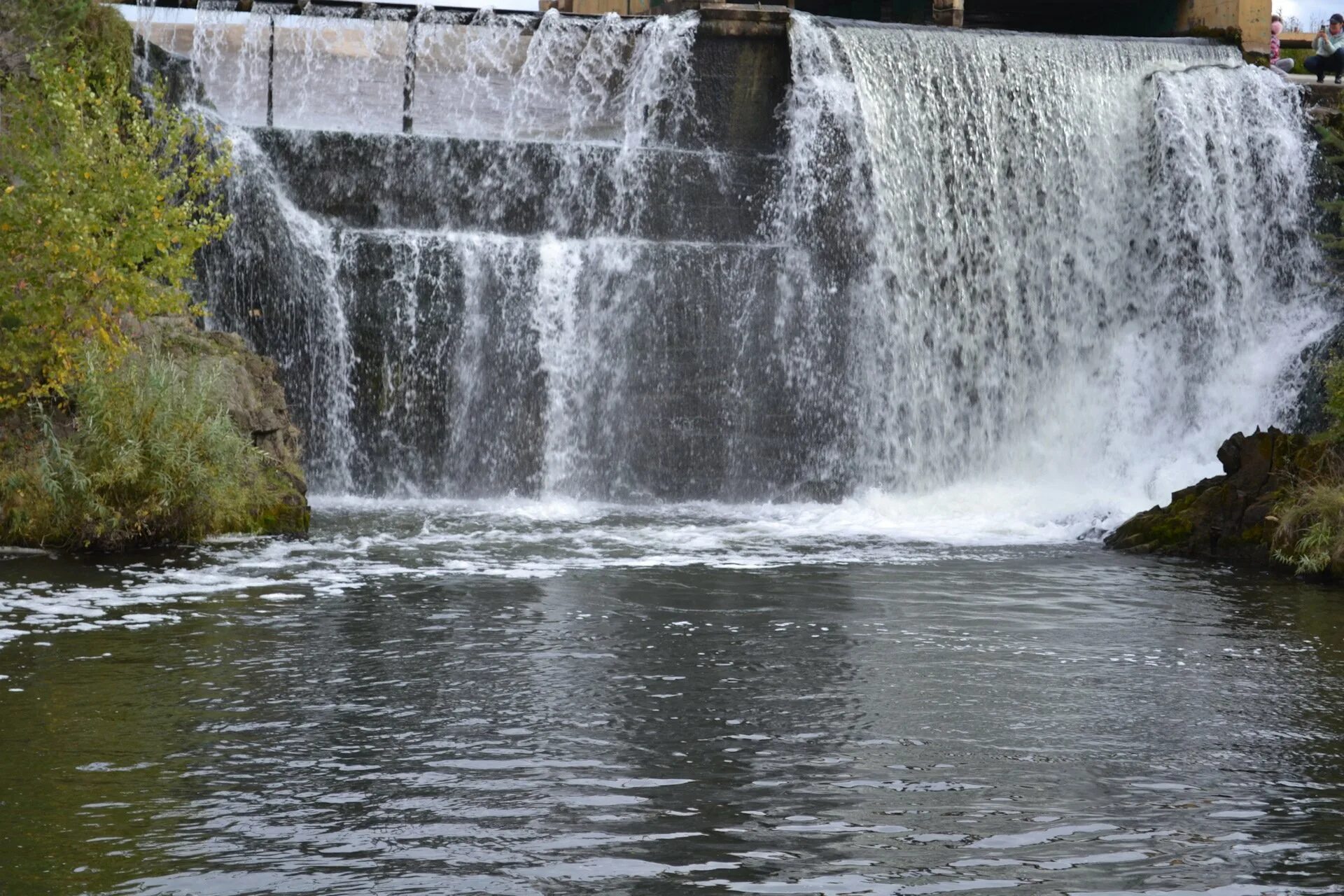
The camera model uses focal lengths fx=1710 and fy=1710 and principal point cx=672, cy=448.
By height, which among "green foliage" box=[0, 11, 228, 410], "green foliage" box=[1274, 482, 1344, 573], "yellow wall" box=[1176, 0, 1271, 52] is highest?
"yellow wall" box=[1176, 0, 1271, 52]

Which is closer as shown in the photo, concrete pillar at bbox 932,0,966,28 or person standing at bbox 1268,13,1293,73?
person standing at bbox 1268,13,1293,73

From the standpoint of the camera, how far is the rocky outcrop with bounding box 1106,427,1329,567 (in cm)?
1681

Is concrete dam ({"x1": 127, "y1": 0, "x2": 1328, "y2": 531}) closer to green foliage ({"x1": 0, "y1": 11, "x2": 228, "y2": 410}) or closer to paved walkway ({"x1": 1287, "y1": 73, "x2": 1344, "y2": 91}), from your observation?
paved walkway ({"x1": 1287, "y1": 73, "x2": 1344, "y2": 91})

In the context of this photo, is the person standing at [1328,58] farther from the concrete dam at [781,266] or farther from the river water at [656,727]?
the river water at [656,727]

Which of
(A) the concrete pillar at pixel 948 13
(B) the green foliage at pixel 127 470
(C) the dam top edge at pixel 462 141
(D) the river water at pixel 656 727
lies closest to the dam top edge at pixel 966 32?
(C) the dam top edge at pixel 462 141

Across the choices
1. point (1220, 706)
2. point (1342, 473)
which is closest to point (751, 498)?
point (1342, 473)

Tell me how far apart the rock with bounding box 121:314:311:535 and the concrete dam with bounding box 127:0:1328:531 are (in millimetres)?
2472

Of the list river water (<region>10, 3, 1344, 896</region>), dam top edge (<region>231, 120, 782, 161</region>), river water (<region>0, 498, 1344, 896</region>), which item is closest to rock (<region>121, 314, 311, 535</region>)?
river water (<region>10, 3, 1344, 896</region>)

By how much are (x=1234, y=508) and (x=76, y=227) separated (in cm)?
A: 1156

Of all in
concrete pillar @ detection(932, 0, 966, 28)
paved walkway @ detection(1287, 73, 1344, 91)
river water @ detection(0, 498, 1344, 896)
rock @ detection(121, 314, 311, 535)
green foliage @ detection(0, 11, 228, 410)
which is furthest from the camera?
concrete pillar @ detection(932, 0, 966, 28)

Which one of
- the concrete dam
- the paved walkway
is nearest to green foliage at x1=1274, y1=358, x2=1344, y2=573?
the concrete dam

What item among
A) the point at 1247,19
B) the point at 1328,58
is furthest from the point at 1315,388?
the point at 1247,19

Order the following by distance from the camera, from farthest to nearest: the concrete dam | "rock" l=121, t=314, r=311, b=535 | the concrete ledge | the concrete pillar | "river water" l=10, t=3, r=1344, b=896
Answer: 1. the concrete pillar
2. the concrete ledge
3. the concrete dam
4. "rock" l=121, t=314, r=311, b=535
5. "river water" l=10, t=3, r=1344, b=896

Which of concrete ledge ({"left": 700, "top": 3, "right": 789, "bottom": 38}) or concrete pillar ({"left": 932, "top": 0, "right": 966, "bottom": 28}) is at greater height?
concrete pillar ({"left": 932, "top": 0, "right": 966, "bottom": 28})
